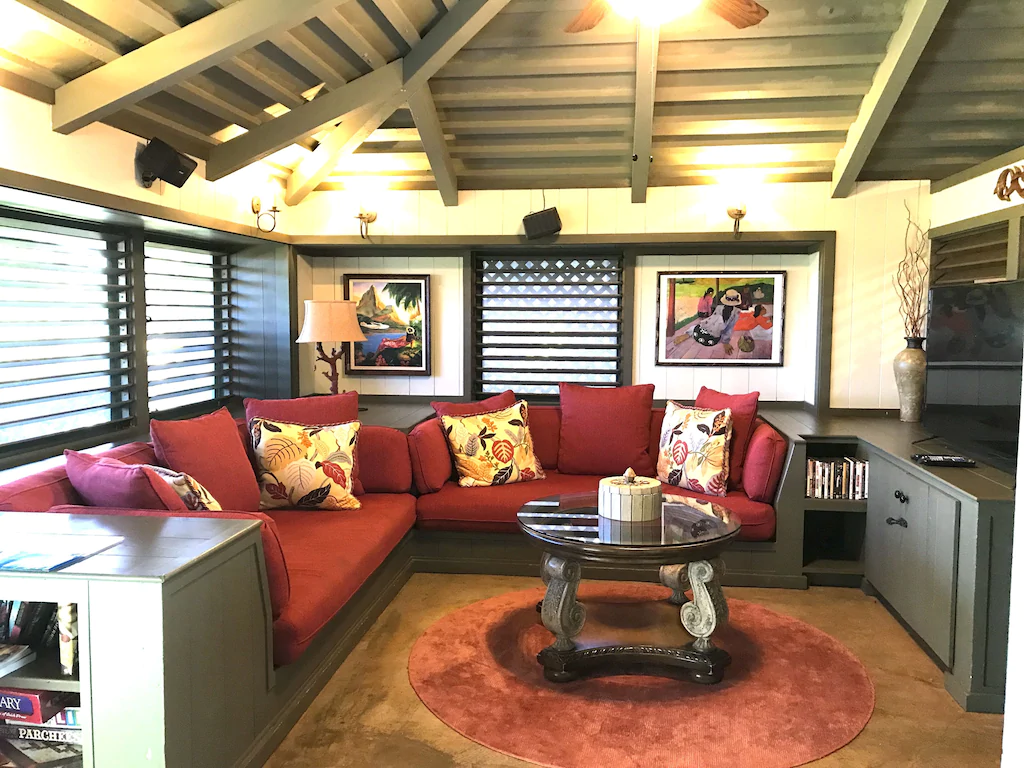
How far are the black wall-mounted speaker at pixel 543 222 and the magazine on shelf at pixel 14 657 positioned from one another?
12.3 ft

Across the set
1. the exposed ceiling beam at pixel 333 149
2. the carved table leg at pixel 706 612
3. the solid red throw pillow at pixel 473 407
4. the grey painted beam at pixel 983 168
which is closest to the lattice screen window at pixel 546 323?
the solid red throw pillow at pixel 473 407

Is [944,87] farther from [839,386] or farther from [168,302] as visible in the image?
[168,302]

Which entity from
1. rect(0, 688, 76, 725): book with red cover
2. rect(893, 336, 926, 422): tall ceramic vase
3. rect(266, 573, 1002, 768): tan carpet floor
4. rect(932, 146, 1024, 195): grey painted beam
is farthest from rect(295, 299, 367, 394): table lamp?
rect(932, 146, 1024, 195): grey painted beam

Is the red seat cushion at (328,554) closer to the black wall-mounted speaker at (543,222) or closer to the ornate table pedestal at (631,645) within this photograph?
the ornate table pedestal at (631,645)

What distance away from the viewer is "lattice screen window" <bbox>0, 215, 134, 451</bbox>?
329cm

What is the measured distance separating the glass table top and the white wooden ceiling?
2.18 meters

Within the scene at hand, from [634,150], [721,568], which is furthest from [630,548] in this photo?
[634,150]

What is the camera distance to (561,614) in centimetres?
309

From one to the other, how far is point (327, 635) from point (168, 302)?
240 cm

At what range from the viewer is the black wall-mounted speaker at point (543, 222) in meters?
5.07

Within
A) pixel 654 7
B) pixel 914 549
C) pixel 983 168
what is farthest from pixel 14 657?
pixel 983 168

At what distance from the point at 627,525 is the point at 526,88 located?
2.55 metres

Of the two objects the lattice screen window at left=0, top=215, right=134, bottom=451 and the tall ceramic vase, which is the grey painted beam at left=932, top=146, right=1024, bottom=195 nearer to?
the tall ceramic vase

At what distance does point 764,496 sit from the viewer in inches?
164
